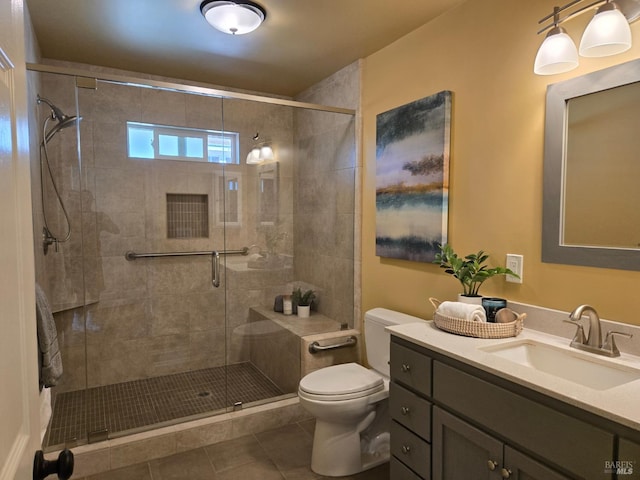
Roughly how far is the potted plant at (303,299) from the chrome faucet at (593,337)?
6.87 feet

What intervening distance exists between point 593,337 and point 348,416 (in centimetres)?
121

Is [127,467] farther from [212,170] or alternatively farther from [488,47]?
[488,47]

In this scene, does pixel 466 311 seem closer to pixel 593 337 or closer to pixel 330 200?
pixel 593 337

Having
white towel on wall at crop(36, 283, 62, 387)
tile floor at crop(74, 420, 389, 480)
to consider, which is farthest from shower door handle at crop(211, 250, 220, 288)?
white towel on wall at crop(36, 283, 62, 387)

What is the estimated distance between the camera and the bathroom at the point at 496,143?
167 centimetres

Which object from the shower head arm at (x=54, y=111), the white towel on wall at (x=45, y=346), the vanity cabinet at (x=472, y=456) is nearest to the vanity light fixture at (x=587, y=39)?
the vanity cabinet at (x=472, y=456)

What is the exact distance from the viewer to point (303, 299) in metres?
3.38

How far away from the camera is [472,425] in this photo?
143 cm

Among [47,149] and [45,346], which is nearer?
[45,346]

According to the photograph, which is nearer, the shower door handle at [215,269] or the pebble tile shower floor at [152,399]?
the pebble tile shower floor at [152,399]

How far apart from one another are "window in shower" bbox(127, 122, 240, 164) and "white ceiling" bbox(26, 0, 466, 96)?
0.49 m

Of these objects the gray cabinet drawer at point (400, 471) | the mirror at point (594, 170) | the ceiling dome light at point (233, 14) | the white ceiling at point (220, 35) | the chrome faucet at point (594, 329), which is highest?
the white ceiling at point (220, 35)

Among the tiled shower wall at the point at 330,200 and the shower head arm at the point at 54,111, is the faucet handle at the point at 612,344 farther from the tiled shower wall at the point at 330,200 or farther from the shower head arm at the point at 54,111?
the shower head arm at the point at 54,111

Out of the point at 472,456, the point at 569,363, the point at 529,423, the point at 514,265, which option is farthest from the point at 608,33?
the point at 472,456
